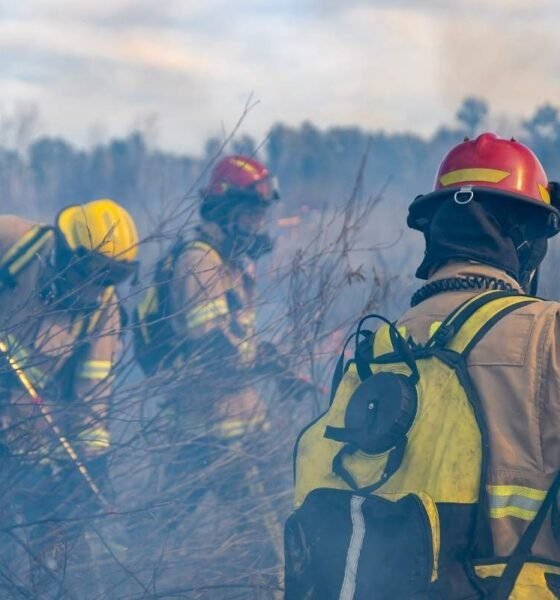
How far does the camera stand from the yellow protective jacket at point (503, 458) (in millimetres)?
2312

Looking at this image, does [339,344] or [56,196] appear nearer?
[339,344]

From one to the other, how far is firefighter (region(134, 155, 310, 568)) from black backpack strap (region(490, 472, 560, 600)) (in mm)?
2611

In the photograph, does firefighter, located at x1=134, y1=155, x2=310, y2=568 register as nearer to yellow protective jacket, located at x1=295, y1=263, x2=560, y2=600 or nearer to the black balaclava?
the black balaclava

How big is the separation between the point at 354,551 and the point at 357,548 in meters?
0.01

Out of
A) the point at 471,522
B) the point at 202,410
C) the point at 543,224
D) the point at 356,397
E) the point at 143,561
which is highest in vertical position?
the point at 543,224

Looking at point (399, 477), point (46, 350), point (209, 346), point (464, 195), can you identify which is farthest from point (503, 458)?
point (209, 346)

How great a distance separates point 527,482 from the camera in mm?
2326

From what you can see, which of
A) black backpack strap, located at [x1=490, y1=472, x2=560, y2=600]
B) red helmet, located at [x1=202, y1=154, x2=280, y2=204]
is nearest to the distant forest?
red helmet, located at [x1=202, y1=154, x2=280, y2=204]

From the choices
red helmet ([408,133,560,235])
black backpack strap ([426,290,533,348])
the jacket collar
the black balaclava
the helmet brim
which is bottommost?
black backpack strap ([426,290,533,348])

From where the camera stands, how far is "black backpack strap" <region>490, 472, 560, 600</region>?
7.50 feet

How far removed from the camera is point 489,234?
268cm

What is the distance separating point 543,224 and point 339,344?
2769 mm

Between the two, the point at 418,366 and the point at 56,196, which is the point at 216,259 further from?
the point at 56,196

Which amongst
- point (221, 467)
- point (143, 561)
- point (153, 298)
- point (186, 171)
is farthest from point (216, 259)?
point (186, 171)
